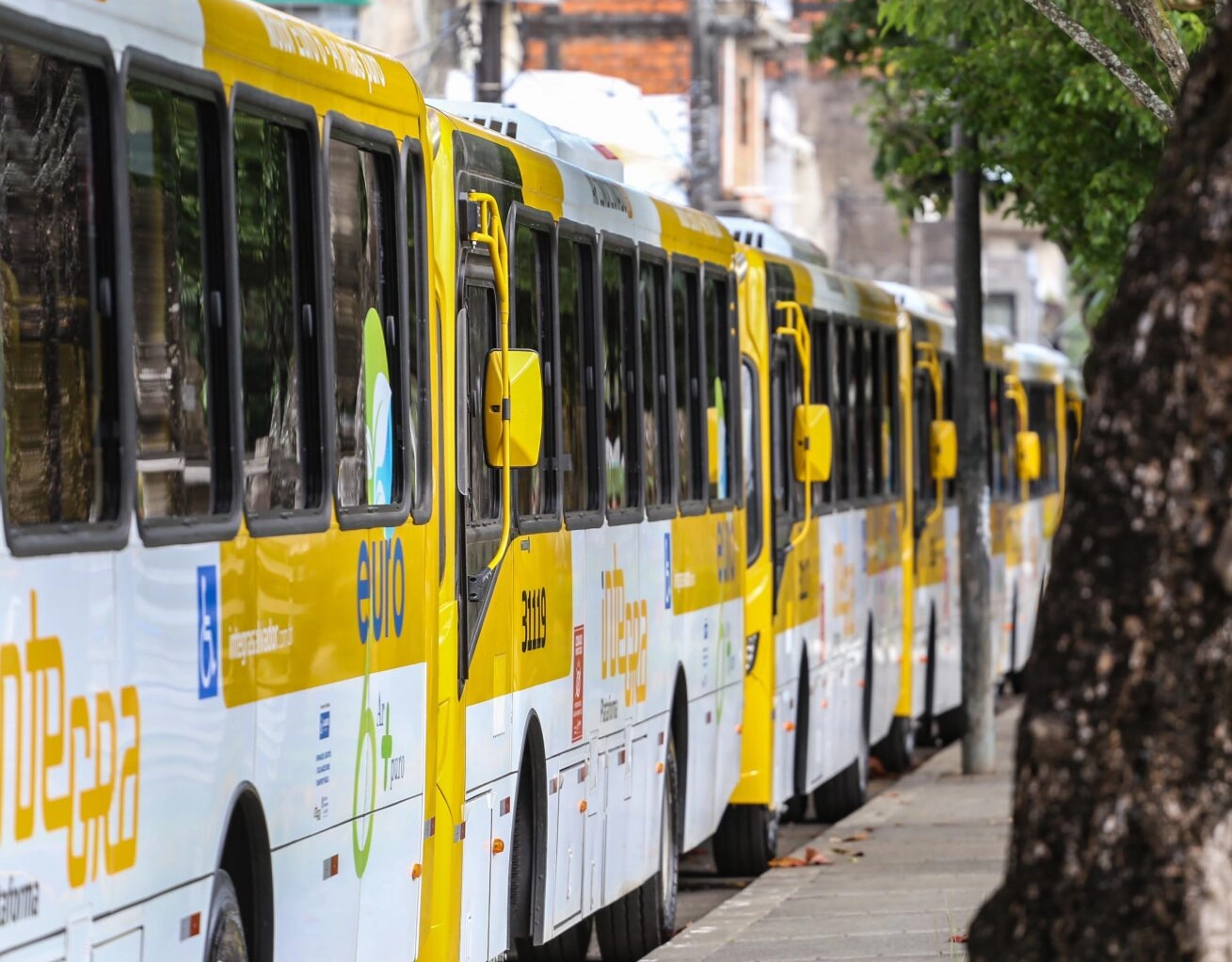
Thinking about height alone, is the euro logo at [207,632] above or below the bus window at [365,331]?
below

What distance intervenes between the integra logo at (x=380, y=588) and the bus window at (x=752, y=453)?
680cm

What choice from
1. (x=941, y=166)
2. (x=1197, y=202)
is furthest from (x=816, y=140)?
(x=1197, y=202)

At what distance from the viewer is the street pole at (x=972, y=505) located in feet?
62.6

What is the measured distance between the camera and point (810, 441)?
50.8 ft

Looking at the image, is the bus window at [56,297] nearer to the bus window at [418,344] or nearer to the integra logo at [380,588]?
the integra logo at [380,588]

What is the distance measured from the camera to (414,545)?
788 centimetres

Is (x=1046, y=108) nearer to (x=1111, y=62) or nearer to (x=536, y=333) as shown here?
(x=1111, y=62)

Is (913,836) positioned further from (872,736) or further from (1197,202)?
(1197,202)

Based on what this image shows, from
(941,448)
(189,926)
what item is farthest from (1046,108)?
(189,926)

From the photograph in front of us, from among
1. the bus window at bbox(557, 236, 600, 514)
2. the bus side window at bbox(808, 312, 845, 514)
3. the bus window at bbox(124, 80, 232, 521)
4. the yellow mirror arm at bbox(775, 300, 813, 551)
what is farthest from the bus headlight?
the bus window at bbox(124, 80, 232, 521)

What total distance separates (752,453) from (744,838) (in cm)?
198

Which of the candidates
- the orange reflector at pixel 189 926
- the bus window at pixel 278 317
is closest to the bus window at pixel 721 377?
the bus window at pixel 278 317

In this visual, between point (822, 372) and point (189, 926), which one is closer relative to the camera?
point (189, 926)

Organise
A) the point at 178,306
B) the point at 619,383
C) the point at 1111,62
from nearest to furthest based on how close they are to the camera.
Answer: the point at 178,306 → the point at 1111,62 → the point at 619,383
